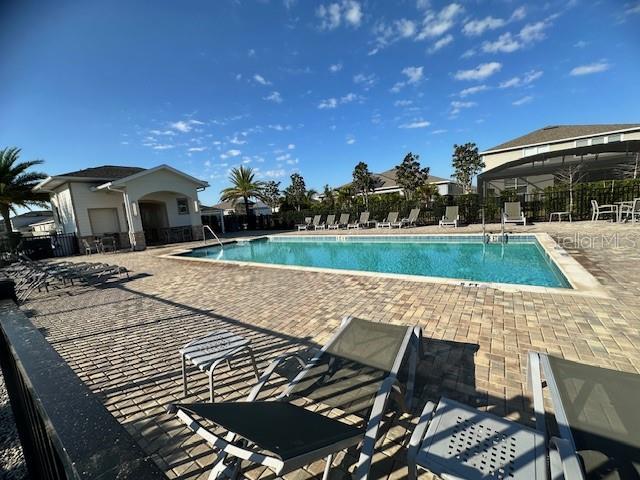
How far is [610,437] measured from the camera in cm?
151

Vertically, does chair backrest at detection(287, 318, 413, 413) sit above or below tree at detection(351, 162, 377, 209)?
below

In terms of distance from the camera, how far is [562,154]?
16.1 m

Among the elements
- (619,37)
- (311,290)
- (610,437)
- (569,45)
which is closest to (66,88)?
(311,290)

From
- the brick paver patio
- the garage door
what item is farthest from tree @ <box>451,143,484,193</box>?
the garage door

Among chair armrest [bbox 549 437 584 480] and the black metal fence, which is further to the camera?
the black metal fence

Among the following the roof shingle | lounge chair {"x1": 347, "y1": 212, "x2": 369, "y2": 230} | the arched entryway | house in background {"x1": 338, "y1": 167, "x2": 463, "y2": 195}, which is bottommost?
lounge chair {"x1": 347, "y1": 212, "x2": 369, "y2": 230}

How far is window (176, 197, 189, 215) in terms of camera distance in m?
20.5

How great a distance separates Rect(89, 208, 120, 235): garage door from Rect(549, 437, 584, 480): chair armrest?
22791 millimetres

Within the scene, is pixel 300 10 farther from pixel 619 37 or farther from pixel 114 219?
pixel 619 37

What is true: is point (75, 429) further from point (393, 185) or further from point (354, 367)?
point (393, 185)

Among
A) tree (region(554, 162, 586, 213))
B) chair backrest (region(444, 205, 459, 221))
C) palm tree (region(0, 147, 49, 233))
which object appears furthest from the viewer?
palm tree (region(0, 147, 49, 233))

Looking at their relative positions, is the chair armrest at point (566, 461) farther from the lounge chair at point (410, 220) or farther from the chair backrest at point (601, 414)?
the lounge chair at point (410, 220)

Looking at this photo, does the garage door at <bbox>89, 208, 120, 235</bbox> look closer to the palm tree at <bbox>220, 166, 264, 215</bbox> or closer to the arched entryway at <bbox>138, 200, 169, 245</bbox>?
the arched entryway at <bbox>138, 200, 169, 245</bbox>

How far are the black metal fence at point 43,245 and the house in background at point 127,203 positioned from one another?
0.89 meters
